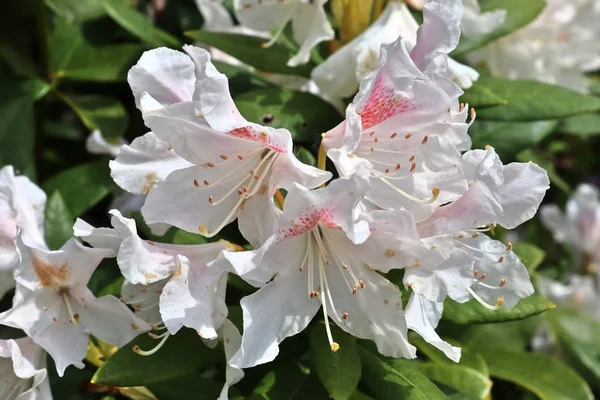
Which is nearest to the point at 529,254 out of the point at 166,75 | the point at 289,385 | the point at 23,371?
the point at 289,385

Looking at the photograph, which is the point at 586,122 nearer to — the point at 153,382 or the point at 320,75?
the point at 320,75

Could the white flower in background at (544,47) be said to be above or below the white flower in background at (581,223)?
above

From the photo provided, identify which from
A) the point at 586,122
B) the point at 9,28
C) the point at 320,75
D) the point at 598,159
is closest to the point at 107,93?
the point at 9,28

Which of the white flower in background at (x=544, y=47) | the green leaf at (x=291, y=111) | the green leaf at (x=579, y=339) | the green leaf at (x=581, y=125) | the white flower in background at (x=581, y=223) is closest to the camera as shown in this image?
the green leaf at (x=291, y=111)

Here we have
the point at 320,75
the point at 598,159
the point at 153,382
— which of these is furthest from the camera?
the point at 598,159

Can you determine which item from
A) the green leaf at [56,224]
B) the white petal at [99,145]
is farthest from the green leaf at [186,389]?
the white petal at [99,145]

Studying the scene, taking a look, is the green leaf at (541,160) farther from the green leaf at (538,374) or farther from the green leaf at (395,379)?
the green leaf at (395,379)

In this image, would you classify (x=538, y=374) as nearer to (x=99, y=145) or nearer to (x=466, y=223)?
(x=466, y=223)
